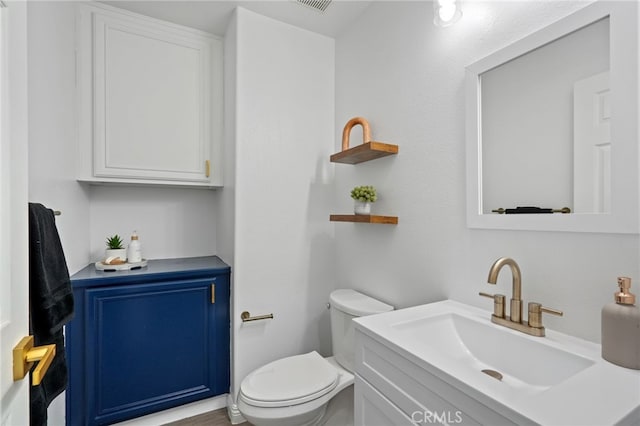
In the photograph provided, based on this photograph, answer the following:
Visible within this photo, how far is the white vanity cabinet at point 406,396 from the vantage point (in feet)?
2.15

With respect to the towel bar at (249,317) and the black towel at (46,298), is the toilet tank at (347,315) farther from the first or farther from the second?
the black towel at (46,298)

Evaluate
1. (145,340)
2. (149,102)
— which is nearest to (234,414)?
(145,340)

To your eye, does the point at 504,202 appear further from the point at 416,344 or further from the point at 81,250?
the point at 81,250

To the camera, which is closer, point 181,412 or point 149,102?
point 181,412

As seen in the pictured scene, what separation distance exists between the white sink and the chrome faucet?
23mm

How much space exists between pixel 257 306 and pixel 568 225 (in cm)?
157

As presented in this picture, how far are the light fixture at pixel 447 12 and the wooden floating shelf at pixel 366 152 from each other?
55 centimetres

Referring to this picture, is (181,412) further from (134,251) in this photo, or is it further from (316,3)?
(316,3)

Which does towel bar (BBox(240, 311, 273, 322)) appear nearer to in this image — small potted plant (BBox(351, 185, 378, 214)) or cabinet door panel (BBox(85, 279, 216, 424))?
cabinet door panel (BBox(85, 279, 216, 424))

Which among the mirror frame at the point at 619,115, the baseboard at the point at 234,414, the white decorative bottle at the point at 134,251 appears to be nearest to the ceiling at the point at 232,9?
the mirror frame at the point at 619,115

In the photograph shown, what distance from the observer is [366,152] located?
159 cm

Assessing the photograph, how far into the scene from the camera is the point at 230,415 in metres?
1.77

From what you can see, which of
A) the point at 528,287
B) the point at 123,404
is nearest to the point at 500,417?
the point at 528,287

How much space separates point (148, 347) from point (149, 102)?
1.45 metres
